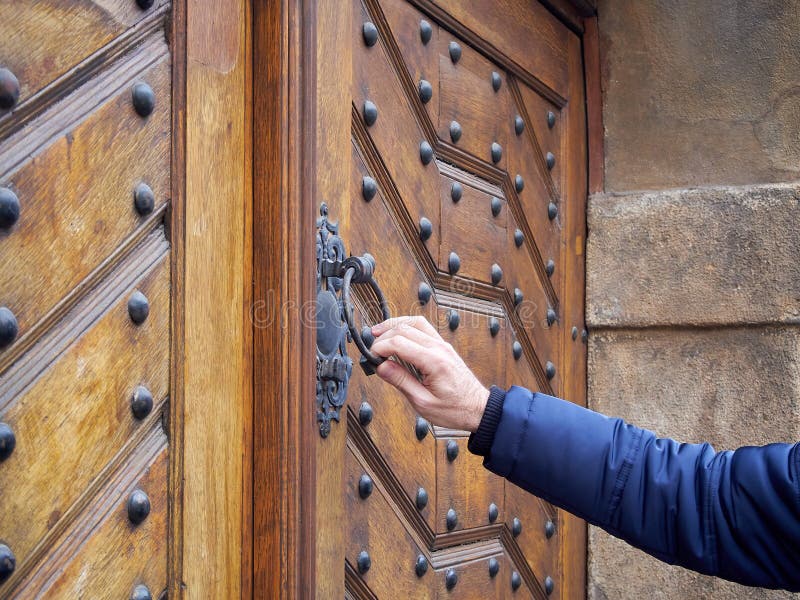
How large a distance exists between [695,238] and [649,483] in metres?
1.10

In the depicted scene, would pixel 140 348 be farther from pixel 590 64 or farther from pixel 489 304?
pixel 590 64

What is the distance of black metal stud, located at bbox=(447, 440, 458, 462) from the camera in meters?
1.71

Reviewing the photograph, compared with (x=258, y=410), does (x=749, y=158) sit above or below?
above

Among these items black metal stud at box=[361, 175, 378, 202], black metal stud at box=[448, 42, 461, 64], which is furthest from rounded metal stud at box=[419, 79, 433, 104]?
black metal stud at box=[361, 175, 378, 202]

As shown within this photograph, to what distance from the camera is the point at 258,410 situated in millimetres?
1221

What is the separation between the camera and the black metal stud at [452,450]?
67.2 inches

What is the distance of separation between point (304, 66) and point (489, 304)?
0.79 metres

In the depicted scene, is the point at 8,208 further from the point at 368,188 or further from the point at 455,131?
the point at 455,131

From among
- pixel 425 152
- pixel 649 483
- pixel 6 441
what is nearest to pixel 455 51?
pixel 425 152

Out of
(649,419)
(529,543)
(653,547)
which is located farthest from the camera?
(649,419)

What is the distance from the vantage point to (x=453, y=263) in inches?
68.3

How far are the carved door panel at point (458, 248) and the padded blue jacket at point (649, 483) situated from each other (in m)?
0.27

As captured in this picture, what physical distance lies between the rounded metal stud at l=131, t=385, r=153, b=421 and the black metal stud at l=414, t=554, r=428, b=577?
0.69m

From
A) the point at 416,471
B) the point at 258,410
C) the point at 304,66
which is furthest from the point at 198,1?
the point at 416,471
